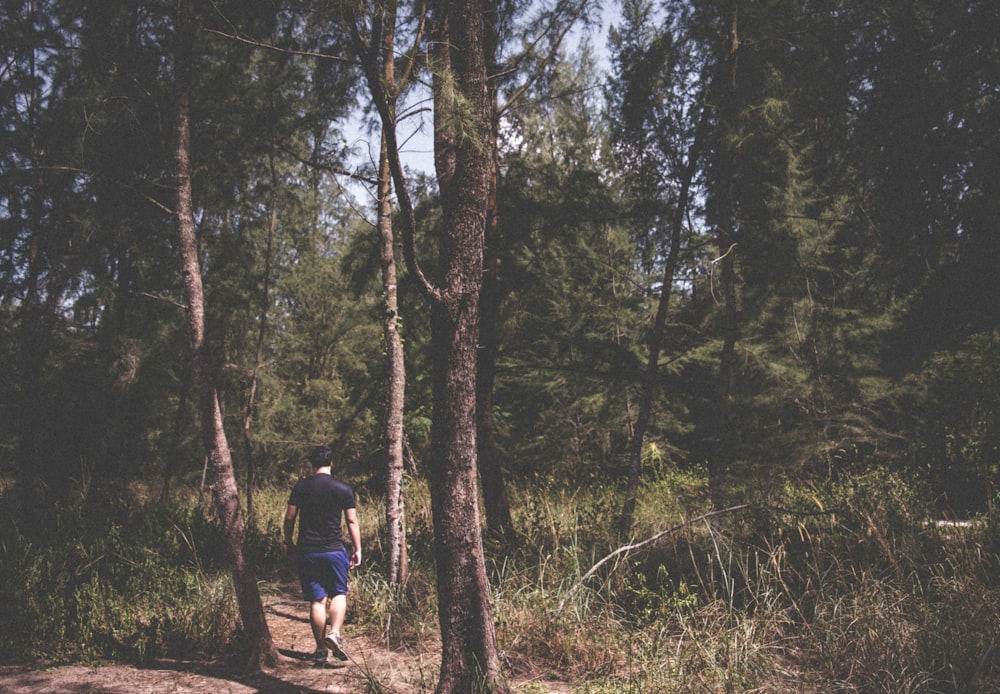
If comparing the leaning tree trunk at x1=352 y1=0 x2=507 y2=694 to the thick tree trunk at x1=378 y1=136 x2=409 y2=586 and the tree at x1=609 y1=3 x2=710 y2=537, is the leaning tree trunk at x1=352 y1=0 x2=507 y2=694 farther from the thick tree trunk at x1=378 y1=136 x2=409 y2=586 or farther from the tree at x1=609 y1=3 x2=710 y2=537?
the tree at x1=609 y1=3 x2=710 y2=537

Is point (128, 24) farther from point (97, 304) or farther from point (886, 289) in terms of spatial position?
point (886, 289)

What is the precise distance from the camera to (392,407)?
20.9 feet

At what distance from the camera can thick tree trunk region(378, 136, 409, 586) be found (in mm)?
6129

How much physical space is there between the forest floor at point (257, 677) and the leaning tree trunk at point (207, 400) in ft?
0.95

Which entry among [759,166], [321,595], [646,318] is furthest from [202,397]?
[646,318]

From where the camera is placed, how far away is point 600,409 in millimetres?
13047

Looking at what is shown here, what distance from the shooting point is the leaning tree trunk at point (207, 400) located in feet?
16.1

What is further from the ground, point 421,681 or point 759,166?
point 759,166

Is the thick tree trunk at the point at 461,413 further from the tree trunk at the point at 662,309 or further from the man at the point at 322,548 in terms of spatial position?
the tree trunk at the point at 662,309

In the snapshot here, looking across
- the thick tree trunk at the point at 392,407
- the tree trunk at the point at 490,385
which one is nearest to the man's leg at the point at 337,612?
the thick tree trunk at the point at 392,407

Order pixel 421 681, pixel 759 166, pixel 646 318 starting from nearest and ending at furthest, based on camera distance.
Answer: pixel 421 681 < pixel 759 166 < pixel 646 318

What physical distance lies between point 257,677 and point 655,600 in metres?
3.30

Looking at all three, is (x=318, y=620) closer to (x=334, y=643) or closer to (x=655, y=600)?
(x=334, y=643)

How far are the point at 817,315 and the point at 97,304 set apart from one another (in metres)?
12.8
